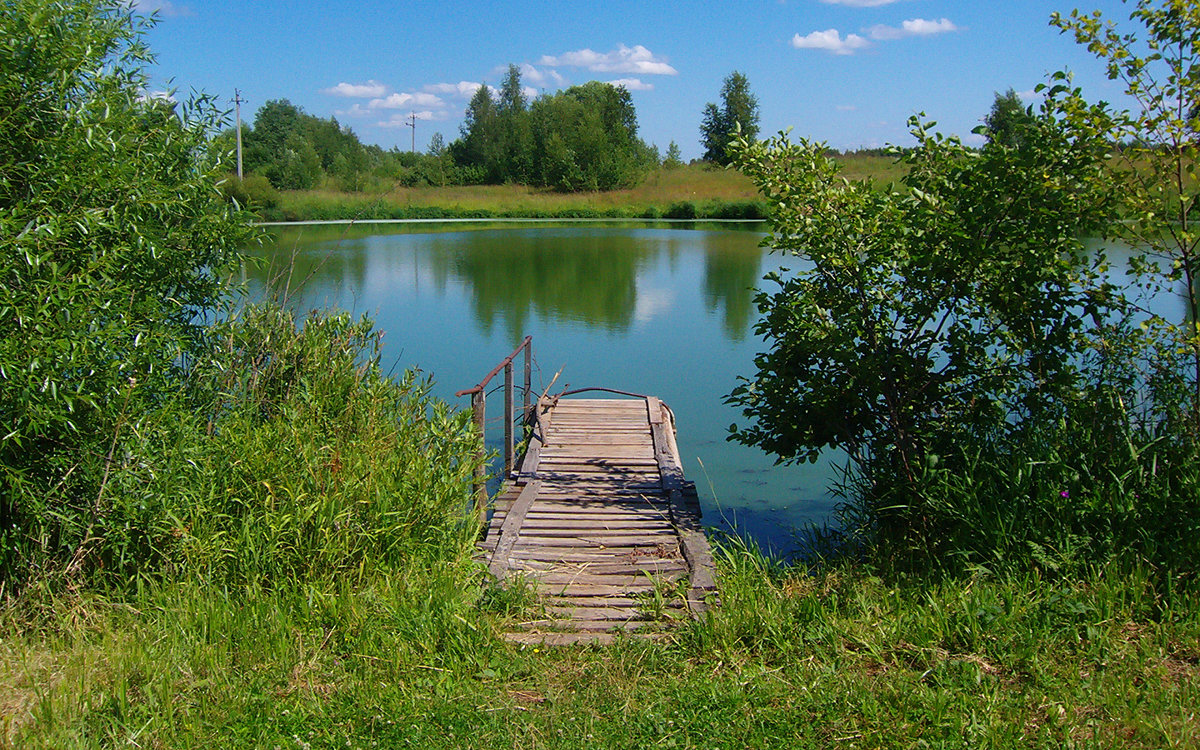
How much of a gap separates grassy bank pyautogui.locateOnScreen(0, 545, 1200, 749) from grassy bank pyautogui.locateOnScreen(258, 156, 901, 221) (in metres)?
39.2

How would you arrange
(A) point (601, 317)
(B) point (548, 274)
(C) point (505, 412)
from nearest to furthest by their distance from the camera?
(C) point (505, 412) < (A) point (601, 317) < (B) point (548, 274)

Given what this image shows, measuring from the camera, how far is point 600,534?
5.68 meters

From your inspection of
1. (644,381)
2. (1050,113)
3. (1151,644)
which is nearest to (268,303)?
(1050,113)

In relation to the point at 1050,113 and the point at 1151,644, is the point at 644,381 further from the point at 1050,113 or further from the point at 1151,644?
the point at 1151,644

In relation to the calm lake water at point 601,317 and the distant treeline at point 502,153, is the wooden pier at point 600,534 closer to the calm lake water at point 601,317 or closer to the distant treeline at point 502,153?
the calm lake water at point 601,317

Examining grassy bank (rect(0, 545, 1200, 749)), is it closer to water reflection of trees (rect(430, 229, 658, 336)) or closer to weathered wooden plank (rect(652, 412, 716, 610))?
weathered wooden plank (rect(652, 412, 716, 610))

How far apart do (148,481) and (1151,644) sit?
4406 millimetres

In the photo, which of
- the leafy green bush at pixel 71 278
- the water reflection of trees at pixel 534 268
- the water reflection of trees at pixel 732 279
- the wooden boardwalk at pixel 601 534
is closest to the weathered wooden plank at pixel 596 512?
the wooden boardwalk at pixel 601 534

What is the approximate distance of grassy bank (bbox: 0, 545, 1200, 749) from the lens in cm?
308

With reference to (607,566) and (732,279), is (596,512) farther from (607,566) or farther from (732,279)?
(732,279)

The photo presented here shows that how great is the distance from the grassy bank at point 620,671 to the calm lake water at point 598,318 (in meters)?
2.48

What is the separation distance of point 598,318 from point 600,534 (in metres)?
12.0

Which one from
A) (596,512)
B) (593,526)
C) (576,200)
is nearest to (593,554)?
(593,526)

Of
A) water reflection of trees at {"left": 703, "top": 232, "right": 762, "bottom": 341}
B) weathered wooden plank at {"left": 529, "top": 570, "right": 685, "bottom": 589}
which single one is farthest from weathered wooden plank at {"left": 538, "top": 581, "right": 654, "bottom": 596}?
water reflection of trees at {"left": 703, "top": 232, "right": 762, "bottom": 341}
